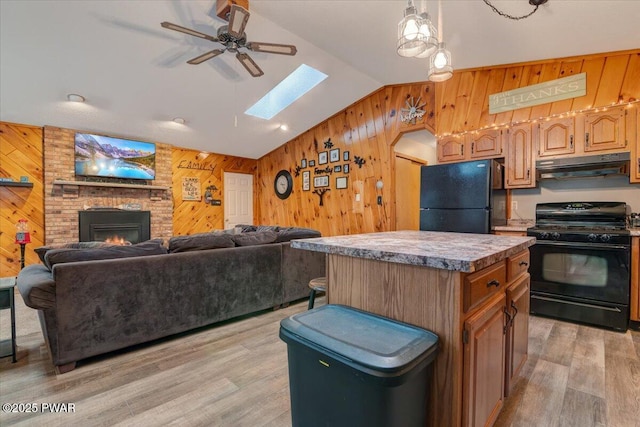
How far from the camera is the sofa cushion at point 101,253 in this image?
214 cm

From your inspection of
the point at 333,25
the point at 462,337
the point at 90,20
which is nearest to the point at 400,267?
the point at 462,337

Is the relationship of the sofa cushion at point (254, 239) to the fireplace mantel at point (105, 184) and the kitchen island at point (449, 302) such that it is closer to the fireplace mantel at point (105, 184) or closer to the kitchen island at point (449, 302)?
the kitchen island at point (449, 302)

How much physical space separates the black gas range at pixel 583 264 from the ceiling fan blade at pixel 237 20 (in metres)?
3.51

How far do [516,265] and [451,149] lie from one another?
271 cm

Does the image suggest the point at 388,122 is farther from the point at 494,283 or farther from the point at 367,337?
the point at 367,337

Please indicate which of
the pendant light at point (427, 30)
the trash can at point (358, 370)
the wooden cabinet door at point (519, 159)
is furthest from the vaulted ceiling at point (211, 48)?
the trash can at point (358, 370)

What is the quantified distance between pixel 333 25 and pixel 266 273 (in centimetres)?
284

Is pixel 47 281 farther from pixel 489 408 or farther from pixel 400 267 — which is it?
pixel 489 408

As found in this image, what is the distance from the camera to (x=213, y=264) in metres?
2.79

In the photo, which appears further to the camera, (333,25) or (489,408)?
(333,25)

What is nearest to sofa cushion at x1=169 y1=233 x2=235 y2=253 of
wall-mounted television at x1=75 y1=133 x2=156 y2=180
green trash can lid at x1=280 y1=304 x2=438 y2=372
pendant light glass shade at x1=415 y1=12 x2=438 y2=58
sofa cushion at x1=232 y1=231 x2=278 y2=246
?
sofa cushion at x1=232 y1=231 x2=278 y2=246

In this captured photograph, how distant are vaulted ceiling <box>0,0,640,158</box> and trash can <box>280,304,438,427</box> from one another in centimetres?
290

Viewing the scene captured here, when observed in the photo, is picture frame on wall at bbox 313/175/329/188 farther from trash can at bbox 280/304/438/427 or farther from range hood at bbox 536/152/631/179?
trash can at bbox 280/304/438/427

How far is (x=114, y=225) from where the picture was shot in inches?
208
